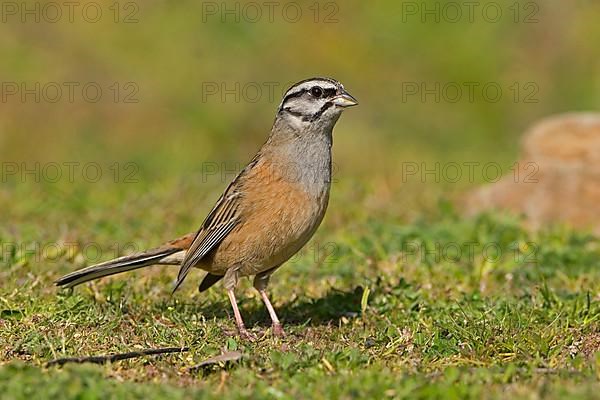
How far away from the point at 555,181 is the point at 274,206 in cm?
430

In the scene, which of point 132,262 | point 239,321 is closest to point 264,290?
point 239,321

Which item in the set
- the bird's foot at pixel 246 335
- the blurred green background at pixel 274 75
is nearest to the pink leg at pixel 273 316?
the bird's foot at pixel 246 335

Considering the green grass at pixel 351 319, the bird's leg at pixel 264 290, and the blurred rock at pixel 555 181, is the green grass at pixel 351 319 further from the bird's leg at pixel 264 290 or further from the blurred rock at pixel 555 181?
the blurred rock at pixel 555 181

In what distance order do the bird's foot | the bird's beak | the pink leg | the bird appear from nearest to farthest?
1. the bird's foot
2. the pink leg
3. the bird
4. the bird's beak

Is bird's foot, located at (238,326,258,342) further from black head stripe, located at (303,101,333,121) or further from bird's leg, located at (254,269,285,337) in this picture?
black head stripe, located at (303,101,333,121)

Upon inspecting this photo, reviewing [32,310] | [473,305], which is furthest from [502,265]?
[32,310]

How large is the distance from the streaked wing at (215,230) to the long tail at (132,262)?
0.17 meters

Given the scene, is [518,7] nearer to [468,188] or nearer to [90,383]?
[468,188]

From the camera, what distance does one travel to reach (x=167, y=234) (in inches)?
359

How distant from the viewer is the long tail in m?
6.73

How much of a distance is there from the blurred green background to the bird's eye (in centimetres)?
522

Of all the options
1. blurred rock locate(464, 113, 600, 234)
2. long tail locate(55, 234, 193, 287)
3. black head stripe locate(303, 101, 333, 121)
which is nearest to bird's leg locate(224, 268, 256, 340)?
long tail locate(55, 234, 193, 287)

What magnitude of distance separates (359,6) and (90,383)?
11778 mm

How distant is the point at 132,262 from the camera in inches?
271
